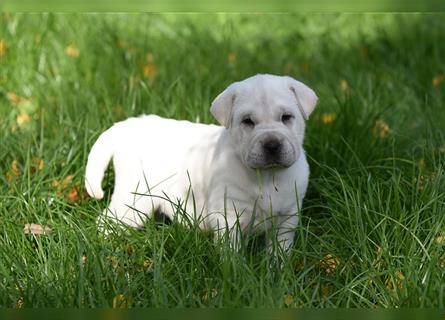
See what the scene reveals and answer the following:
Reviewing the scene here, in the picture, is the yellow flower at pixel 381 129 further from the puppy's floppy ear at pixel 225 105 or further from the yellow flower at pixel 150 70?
the yellow flower at pixel 150 70

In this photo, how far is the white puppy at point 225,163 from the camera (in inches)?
163

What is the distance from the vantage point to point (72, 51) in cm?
699

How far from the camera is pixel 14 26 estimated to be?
Result: 709 cm

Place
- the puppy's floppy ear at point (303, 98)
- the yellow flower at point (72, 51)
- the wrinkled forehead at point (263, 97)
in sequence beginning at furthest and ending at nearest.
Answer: the yellow flower at point (72, 51), the puppy's floppy ear at point (303, 98), the wrinkled forehead at point (263, 97)

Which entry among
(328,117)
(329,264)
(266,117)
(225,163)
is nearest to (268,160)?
(266,117)

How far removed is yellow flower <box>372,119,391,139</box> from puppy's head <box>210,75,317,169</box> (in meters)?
1.35

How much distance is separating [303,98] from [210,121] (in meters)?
1.43

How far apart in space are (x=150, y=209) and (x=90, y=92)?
5.54 feet

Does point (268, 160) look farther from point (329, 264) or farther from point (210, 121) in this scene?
point (210, 121)

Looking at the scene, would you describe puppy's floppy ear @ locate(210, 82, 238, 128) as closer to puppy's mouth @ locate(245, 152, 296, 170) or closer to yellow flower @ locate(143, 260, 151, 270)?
puppy's mouth @ locate(245, 152, 296, 170)

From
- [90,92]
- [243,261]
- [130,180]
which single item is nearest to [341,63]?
[90,92]

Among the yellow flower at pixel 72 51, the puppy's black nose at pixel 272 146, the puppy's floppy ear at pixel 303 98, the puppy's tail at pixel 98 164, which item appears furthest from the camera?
the yellow flower at pixel 72 51

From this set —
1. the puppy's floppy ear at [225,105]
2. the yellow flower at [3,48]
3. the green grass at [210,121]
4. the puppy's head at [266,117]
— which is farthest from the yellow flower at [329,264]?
the yellow flower at [3,48]

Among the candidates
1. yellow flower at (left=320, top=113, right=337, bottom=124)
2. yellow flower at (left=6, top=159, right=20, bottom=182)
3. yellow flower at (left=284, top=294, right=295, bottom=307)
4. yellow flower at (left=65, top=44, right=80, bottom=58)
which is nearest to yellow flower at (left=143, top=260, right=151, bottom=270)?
yellow flower at (left=284, top=294, right=295, bottom=307)
